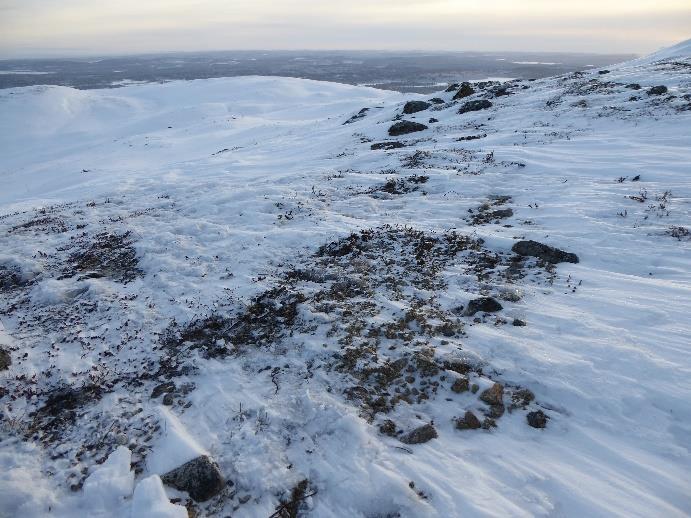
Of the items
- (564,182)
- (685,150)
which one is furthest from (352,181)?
(685,150)

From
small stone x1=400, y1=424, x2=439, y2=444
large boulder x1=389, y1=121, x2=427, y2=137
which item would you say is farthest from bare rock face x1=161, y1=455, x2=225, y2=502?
large boulder x1=389, y1=121, x2=427, y2=137

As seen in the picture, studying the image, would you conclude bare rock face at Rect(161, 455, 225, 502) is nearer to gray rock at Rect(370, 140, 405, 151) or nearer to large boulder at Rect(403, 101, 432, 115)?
gray rock at Rect(370, 140, 405, 151)

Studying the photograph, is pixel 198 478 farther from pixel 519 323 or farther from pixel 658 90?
pixel 658 90

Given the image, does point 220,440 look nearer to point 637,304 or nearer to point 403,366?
point 403,366

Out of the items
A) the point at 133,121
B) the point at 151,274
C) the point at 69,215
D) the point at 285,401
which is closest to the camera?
the point at 285,401

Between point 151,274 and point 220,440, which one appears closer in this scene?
point 220,440

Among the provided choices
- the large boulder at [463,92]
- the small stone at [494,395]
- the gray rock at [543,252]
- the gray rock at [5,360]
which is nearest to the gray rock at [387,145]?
the large boulder at [463,92]

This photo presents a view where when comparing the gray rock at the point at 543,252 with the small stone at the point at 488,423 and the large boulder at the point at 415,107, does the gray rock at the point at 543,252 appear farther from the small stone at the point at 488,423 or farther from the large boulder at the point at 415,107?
the large boulder at the point at 415,107

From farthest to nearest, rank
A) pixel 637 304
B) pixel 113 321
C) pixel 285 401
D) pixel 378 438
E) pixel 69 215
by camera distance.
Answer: pixel 69 215
pixel 113 321
pixel 637 304
pixel 285 401
pixel 378 438

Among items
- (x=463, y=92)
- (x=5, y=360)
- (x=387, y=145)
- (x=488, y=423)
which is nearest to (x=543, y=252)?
(x=488, y=423)
